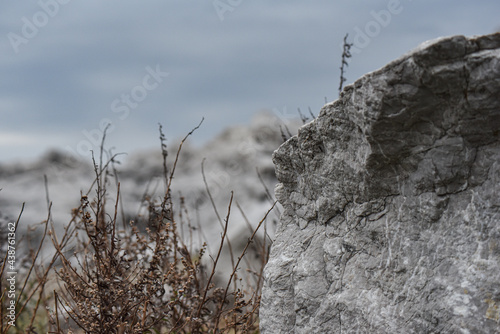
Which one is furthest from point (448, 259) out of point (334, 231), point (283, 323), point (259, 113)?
point (259, 113)

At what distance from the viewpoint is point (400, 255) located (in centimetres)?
175

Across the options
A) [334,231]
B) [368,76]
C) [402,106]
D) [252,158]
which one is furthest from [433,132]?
[252,158]

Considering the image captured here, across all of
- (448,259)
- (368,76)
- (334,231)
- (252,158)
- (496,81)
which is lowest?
(448,259)

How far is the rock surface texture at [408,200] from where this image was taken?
1533 millimetres

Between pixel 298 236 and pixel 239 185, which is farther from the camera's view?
pixel 239 185

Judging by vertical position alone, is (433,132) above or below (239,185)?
below

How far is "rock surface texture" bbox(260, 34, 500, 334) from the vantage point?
60.4 inches

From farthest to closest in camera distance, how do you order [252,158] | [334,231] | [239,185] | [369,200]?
[252,158]
[239,185]
[334,231]
[369,200]

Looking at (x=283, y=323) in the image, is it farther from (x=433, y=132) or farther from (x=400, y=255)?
(x=433, y=132)

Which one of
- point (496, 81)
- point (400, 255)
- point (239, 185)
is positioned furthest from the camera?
point (239, 185)

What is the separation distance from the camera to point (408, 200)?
1.74 metres

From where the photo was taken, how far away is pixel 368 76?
163 centimetres

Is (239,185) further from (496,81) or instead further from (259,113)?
(496,81)

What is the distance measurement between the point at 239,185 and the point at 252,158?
37.4 inches
